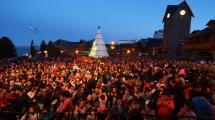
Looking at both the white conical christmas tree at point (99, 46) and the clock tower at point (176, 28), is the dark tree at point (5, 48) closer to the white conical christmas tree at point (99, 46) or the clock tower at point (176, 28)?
the clock tower at point (176, 28)

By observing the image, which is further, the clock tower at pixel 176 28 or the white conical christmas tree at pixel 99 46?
the clock tower at pixel 176 28

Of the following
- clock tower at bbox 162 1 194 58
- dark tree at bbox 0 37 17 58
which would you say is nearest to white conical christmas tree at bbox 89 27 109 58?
clock tower at bbox 162 1 194 58

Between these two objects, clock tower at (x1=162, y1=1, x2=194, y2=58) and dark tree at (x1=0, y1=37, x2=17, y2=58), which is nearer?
clock tower at (x1=162, y1=1, x2=194, y2=58)

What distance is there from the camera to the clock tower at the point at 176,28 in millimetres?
63625

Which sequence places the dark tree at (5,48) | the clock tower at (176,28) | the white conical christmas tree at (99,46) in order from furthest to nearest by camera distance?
the dark tree at (5,48) → the clock tower at (176,28) → the white conical christmas tree at (99,46)

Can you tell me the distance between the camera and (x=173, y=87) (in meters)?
10.8

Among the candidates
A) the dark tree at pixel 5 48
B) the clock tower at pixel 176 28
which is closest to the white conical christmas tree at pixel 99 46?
the clock tower at pixel 176 28

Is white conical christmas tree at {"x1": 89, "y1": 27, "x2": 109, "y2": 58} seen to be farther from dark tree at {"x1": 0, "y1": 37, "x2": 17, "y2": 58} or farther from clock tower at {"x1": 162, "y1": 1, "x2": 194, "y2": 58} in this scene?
dark tree at {"x1": 0, "y1": 37, "x2": 17, "y2": 58}

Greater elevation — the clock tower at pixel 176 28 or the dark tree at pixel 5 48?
the clock tower at pixel 176 28

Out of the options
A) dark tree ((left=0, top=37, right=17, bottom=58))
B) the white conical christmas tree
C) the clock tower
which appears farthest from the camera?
dark tree ((left=0, top=37, right=17, bottom=58))

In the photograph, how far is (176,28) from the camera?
6369 cm

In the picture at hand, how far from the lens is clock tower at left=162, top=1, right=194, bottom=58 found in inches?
2505

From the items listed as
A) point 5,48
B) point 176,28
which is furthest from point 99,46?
point 5,48

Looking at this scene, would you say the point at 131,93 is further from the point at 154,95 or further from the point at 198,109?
the point at 198,109
